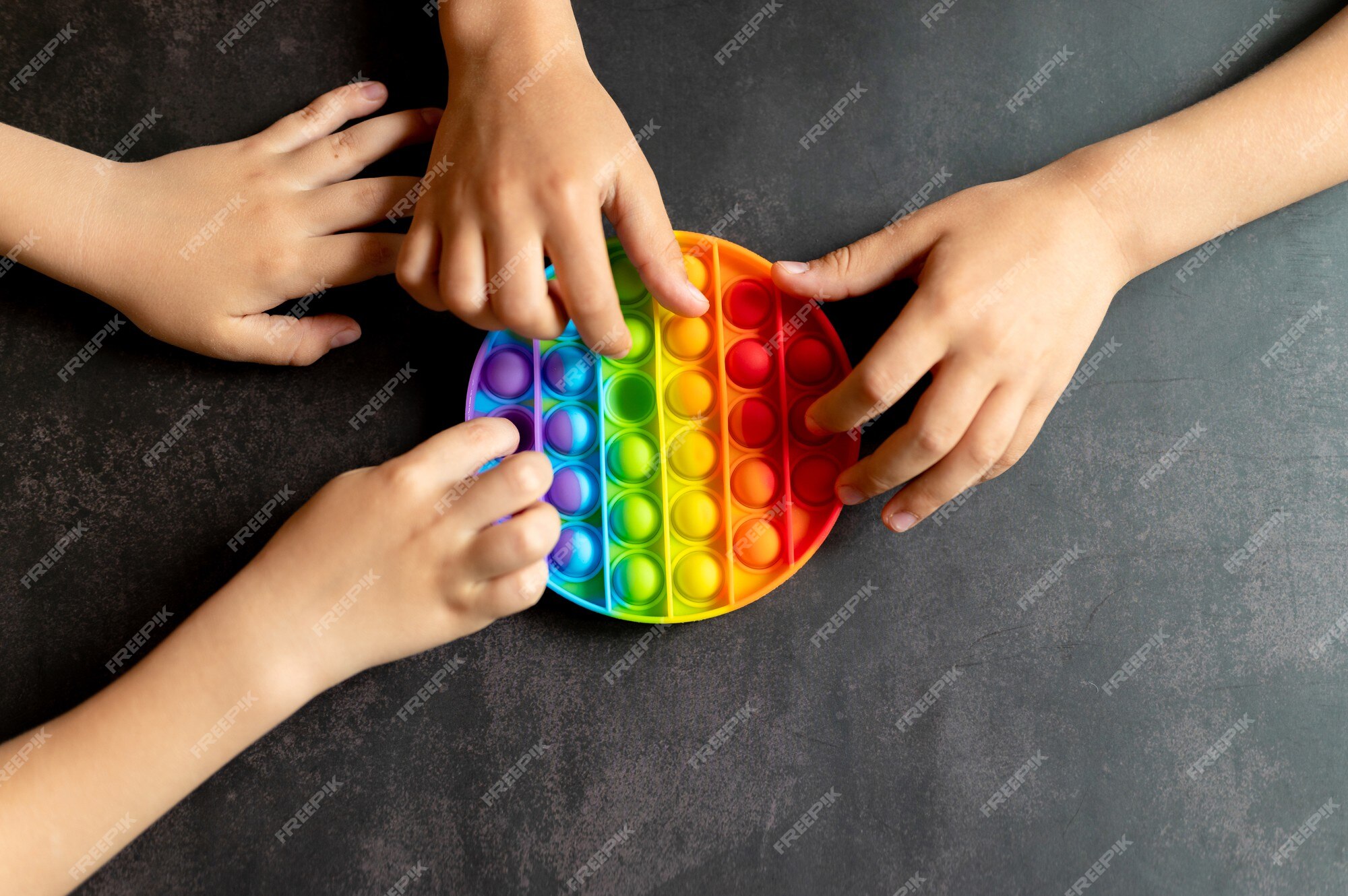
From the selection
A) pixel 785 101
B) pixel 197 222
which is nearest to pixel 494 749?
pixel 197 222

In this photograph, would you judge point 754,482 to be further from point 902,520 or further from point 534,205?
point 534,205

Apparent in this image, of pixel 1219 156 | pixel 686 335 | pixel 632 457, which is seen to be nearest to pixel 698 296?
pixel 686 335

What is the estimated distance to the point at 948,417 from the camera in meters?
0.67

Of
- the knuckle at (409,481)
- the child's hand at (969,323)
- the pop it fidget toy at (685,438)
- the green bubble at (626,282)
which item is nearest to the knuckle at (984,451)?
the child's hand at (969,323)

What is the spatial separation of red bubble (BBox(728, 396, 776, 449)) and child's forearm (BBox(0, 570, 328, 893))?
1.34 ft

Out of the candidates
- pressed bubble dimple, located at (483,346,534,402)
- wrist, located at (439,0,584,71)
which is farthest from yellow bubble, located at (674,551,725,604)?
wrist, located at (439,0,584,71)

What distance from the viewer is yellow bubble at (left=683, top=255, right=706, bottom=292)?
740mm

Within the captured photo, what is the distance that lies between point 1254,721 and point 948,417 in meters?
0.44

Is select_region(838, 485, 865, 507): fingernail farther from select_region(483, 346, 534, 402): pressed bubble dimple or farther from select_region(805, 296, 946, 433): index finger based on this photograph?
select_region(483, 346, 534, 402): pressed bubble dimple

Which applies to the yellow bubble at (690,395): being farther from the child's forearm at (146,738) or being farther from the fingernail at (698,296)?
the child's forearm at (146,738)

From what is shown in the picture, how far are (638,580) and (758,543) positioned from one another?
0.11 meters

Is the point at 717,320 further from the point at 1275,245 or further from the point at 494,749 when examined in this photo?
the point at 1275,245

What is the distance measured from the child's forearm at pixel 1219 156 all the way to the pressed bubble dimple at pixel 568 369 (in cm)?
47

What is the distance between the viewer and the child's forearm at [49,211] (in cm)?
73
